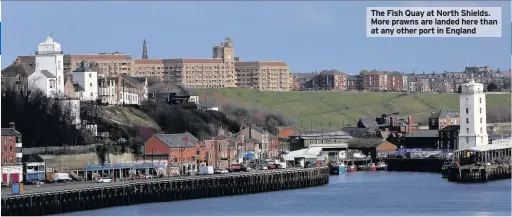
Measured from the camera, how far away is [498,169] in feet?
234

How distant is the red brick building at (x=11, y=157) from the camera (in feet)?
167

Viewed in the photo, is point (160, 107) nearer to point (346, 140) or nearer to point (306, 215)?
point (346, 140)

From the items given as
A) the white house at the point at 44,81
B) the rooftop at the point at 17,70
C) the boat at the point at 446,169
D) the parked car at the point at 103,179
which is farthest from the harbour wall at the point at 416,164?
the parked car at the point at 103,179

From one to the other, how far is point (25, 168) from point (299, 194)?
1064cm

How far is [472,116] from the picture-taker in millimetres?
78688

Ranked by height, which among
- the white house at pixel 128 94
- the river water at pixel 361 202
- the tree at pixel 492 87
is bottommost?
the river water at pixel 361 202

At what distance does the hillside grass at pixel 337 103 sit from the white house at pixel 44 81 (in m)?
49.7

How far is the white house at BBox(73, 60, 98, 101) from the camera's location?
262ft

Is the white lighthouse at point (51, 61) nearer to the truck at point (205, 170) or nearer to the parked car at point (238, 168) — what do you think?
the parked car at point (238, 168)

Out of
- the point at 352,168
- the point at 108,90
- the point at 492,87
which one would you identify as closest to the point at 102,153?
the point at 108,90

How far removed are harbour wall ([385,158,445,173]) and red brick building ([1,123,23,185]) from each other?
32.7m

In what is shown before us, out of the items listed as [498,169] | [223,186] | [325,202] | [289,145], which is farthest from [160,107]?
[325,202]

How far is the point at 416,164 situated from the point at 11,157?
115 feet

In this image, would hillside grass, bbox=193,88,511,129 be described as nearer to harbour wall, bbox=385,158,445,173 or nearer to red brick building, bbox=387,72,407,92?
red brick building, bbox=387,72,407,92
